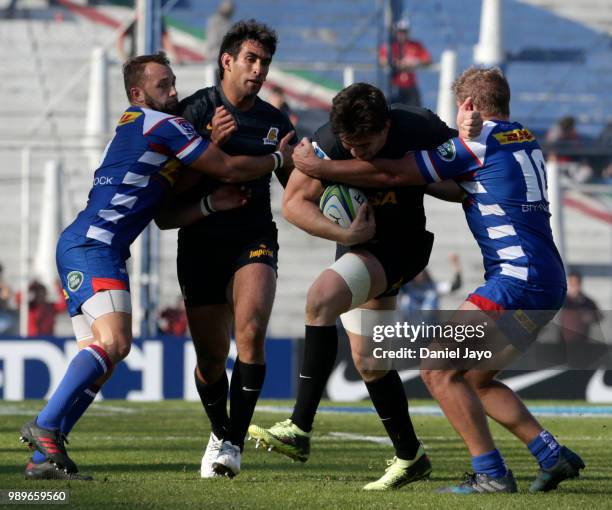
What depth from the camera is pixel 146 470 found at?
23.3ft

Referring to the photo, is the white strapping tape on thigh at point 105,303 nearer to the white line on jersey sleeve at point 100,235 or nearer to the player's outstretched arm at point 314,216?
the white line on jersey sleeve at point 100,235

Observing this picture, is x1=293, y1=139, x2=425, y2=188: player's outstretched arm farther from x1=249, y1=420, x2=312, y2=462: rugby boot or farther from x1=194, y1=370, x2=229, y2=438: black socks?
x1=194, y1=370, x2=229, y2=438: black socks

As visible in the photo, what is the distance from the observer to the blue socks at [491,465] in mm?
6066

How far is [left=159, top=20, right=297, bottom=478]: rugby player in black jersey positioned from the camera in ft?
22.4

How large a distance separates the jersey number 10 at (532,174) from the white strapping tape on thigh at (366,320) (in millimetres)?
1004

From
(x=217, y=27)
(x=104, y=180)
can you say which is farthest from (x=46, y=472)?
(x=217, y=27)

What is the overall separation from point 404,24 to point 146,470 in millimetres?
12979

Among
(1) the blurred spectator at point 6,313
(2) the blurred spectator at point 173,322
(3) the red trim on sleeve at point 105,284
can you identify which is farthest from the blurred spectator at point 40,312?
(3) the red trim on sleeve at point 105,284

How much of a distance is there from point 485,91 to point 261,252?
1468 millimetres

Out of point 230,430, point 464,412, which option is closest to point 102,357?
point 230,430

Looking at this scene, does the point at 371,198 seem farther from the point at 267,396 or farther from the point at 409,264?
the point at 267,396

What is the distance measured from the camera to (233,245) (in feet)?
23.2

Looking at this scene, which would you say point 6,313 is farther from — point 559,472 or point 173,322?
point 559,472

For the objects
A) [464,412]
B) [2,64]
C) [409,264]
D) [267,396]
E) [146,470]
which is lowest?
[267,396]
